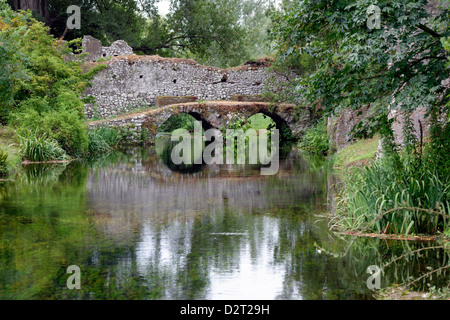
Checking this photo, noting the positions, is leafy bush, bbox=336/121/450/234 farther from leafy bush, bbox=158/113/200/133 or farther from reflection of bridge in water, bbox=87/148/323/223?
leafy bush, bbox=158/113/200/133

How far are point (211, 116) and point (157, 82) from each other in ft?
14.2

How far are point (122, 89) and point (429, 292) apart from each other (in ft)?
83.6

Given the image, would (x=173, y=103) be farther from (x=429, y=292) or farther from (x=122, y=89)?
(x=429, y=292)

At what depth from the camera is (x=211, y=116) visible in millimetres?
27703

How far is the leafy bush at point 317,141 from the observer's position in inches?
915

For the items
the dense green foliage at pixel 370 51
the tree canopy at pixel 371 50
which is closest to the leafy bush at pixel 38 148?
the tree canopy at pixel 371 50

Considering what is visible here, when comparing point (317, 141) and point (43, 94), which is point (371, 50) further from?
point (317, 141)

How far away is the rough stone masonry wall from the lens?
28.7 metres

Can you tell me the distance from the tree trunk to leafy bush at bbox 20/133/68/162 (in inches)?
558

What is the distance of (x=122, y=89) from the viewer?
1140 inches

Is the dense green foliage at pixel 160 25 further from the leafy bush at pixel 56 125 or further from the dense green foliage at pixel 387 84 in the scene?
the dense green foliage at pixel 387 84

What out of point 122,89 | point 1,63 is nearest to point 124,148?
point 122,89

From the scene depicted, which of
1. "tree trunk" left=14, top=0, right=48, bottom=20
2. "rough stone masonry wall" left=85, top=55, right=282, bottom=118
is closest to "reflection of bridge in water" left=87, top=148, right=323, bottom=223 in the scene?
"rough stone masonry wall" left=85, top=55, right=282, bottom=118

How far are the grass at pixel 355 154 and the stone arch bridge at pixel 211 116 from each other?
34.7ft
